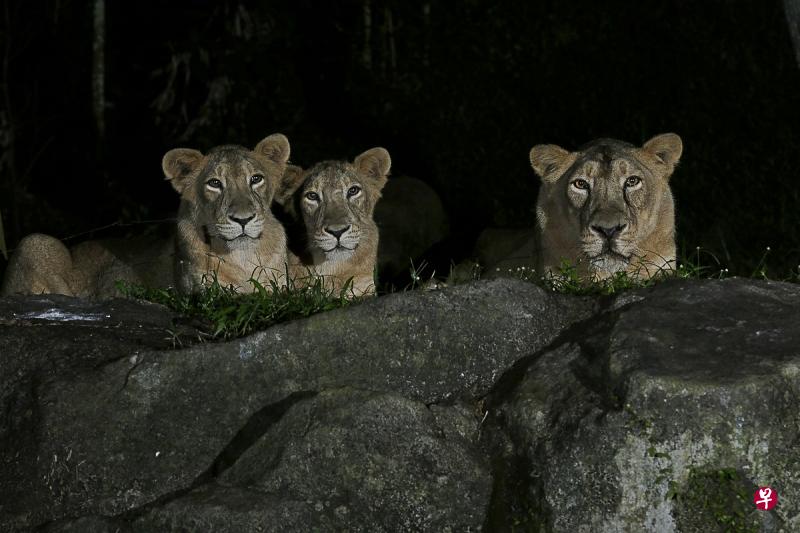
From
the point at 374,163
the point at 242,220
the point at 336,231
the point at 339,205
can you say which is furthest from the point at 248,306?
the point at 374,163

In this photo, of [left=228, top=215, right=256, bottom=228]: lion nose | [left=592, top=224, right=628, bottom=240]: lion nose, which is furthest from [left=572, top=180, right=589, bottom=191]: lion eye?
[left=228, top=215, right=256, bottom=228]: lion nose

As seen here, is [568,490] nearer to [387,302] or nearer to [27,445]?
[387,302]

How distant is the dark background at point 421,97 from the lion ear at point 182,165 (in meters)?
5.03

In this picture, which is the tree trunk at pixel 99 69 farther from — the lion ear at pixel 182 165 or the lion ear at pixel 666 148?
the lion ear at pixel 666 148

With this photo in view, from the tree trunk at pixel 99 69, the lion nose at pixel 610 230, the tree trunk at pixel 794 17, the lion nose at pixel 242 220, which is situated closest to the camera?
the lion nose at pixel 610 230

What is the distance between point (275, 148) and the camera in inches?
290

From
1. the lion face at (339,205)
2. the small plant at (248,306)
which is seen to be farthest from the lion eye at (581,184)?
the small plant at (248,306)

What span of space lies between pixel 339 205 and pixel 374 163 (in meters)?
0.52

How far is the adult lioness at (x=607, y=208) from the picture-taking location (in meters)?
6.46

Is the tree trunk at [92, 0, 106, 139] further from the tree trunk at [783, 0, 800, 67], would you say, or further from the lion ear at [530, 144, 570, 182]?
the tree trunk at [783, 0, 800, 67]

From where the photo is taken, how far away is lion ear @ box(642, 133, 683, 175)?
22.6ft

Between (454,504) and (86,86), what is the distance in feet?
34.2

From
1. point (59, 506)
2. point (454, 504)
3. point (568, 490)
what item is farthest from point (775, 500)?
point (59, 506)

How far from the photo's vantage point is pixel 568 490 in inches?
177
